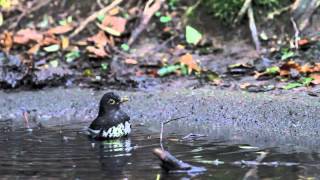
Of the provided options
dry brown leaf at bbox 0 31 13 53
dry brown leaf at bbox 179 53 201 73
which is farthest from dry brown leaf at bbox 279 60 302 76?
dry brown leaf at bbox 0 31 13 53

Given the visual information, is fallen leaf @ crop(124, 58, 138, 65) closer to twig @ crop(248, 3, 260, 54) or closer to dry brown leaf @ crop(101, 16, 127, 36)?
dry brown leaf @ crop(101, 16, 127, 36)

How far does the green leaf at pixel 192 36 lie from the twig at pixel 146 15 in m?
1.09

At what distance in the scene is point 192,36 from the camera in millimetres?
12008

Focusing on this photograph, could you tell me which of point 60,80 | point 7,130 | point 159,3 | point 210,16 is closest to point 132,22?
point 159,3

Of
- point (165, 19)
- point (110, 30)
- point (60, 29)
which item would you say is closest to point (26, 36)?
point (60, 29)

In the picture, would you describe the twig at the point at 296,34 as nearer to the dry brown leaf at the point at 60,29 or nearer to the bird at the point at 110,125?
the bird at the point at 110,125

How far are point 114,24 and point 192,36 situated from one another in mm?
1744

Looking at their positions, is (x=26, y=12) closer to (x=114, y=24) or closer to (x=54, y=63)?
(x=114, y=24)

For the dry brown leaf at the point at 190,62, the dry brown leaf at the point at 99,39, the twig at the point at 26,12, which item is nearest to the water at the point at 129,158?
the dry brown leaf at the point at 190,62

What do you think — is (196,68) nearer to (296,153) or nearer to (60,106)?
(60,106)

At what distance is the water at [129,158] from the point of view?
5336 mm

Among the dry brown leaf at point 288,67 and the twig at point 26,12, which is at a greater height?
the twig at point 26,12

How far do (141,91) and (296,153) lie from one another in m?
4.69

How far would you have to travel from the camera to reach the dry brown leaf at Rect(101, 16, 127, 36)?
12.7m
